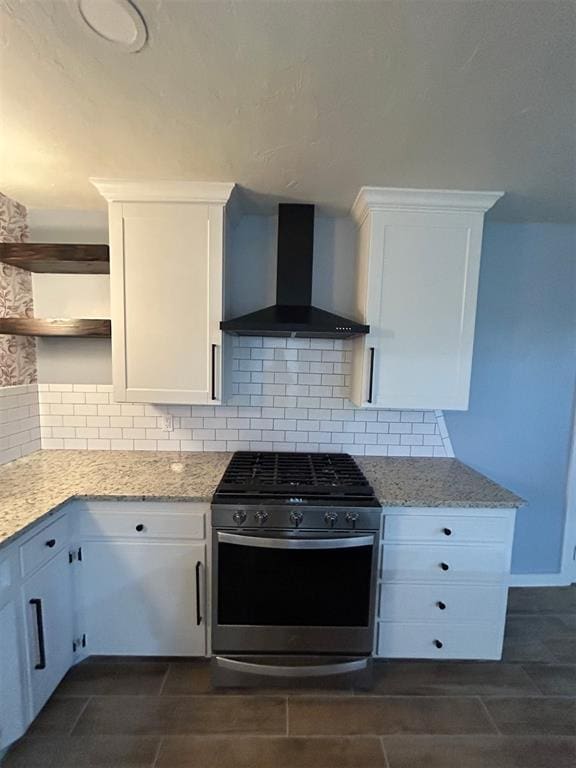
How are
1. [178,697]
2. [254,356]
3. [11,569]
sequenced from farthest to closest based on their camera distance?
[254,356] → [178,697] → [11,569]

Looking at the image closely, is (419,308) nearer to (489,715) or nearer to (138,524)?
(138,524)

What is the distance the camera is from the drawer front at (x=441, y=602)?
5.69ft

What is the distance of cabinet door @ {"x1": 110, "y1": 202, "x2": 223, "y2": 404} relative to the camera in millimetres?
1855

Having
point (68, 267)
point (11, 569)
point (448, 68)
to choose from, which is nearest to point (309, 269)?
point (448, 68)

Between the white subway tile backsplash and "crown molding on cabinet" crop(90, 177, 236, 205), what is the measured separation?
33.0 inches

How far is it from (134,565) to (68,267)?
1722mm

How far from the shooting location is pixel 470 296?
6.31 feet

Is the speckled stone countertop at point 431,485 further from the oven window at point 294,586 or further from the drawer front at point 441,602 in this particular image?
the drawer front at point 441,602

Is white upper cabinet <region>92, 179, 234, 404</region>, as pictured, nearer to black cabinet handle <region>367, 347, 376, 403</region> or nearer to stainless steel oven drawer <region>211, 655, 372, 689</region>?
black cabinet handle <region>367, 347, 376, 403</region>

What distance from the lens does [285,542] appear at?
5.23ft

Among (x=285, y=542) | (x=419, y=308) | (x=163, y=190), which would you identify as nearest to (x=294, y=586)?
(x=285, y=542)

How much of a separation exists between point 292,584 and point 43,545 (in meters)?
1.10

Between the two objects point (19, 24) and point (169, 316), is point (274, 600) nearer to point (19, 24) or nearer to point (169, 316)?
point (169, 316)

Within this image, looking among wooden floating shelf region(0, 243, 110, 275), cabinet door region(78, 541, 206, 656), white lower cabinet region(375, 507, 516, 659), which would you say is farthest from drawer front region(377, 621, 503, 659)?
wooden floating shelf region(0, 243, 110, 275)
